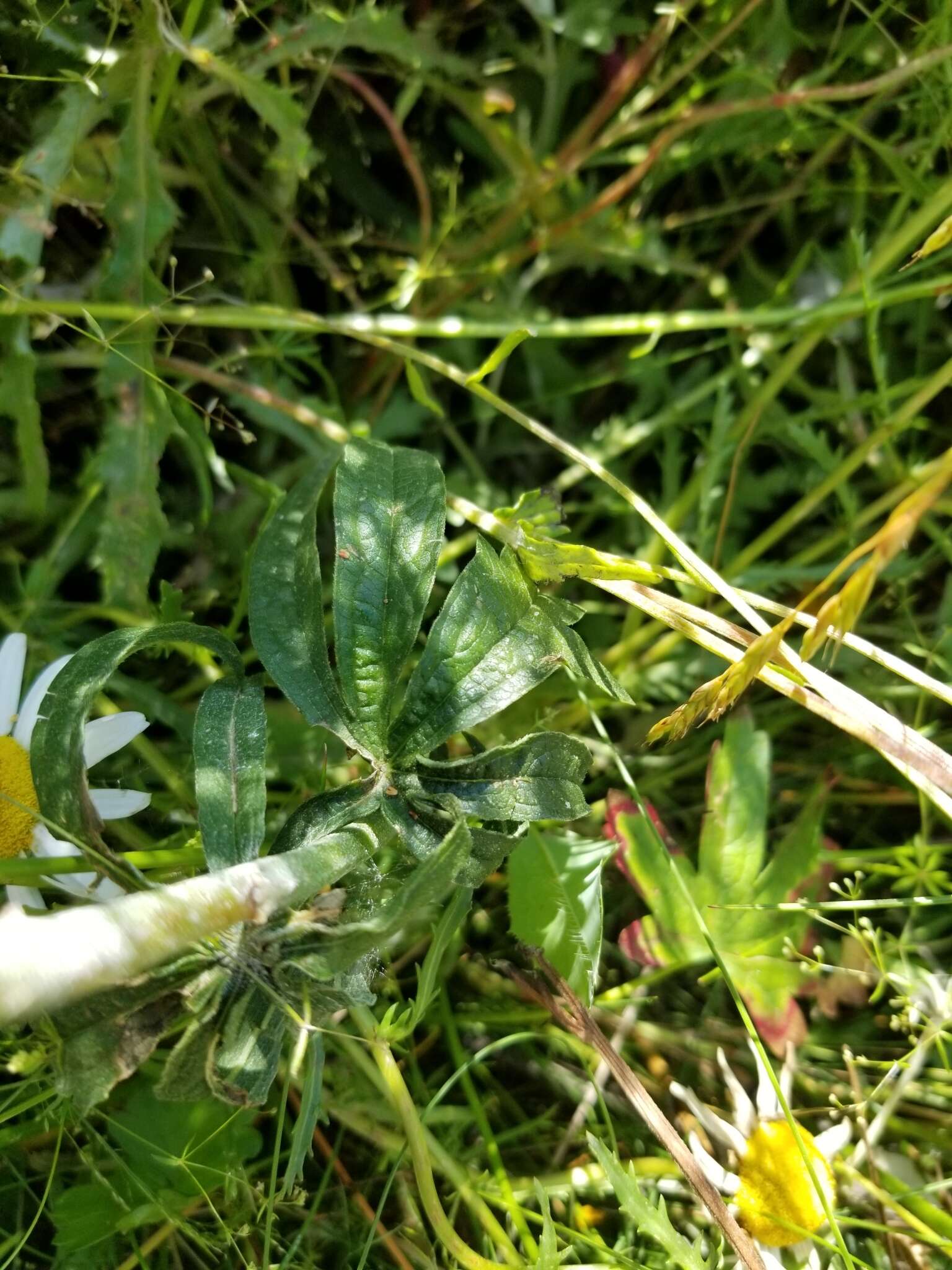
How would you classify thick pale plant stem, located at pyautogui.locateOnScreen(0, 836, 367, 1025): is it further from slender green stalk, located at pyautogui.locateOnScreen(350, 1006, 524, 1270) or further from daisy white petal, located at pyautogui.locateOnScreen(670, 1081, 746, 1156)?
daisy white petal, located at pyautogui.locateOnScreen(670, 1081, 746, 1156)

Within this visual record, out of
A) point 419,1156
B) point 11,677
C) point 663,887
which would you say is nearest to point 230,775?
point 11,677

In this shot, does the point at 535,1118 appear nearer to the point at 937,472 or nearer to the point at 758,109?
the point at 937,472

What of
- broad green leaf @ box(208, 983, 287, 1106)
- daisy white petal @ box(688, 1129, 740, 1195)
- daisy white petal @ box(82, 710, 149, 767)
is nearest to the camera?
broad green leaf @ box(208, 983, 287, 1106)

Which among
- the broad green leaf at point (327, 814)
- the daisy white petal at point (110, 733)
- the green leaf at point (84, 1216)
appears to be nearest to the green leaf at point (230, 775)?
the broad green leaf at point (327, 814)

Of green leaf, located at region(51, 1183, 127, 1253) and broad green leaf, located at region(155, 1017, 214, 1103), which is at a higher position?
broad green leaf, located at region(155, 1017, 214, 1103)

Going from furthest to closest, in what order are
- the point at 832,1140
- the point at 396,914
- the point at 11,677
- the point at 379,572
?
the point at 832,1140 → the point at 11,677 → the point at 379,572 → the point at 396,914

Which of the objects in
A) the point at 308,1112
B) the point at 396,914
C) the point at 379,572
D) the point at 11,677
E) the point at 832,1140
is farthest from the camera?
the point at 832,1140

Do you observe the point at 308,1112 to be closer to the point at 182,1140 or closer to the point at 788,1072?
the point at 182,1140

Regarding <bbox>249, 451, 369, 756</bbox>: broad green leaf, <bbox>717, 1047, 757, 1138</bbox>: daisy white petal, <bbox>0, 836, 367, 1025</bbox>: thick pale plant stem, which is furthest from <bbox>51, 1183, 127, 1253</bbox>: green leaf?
<bbox>717, 1047, 757, 1138</bbox>: daisy white petal
